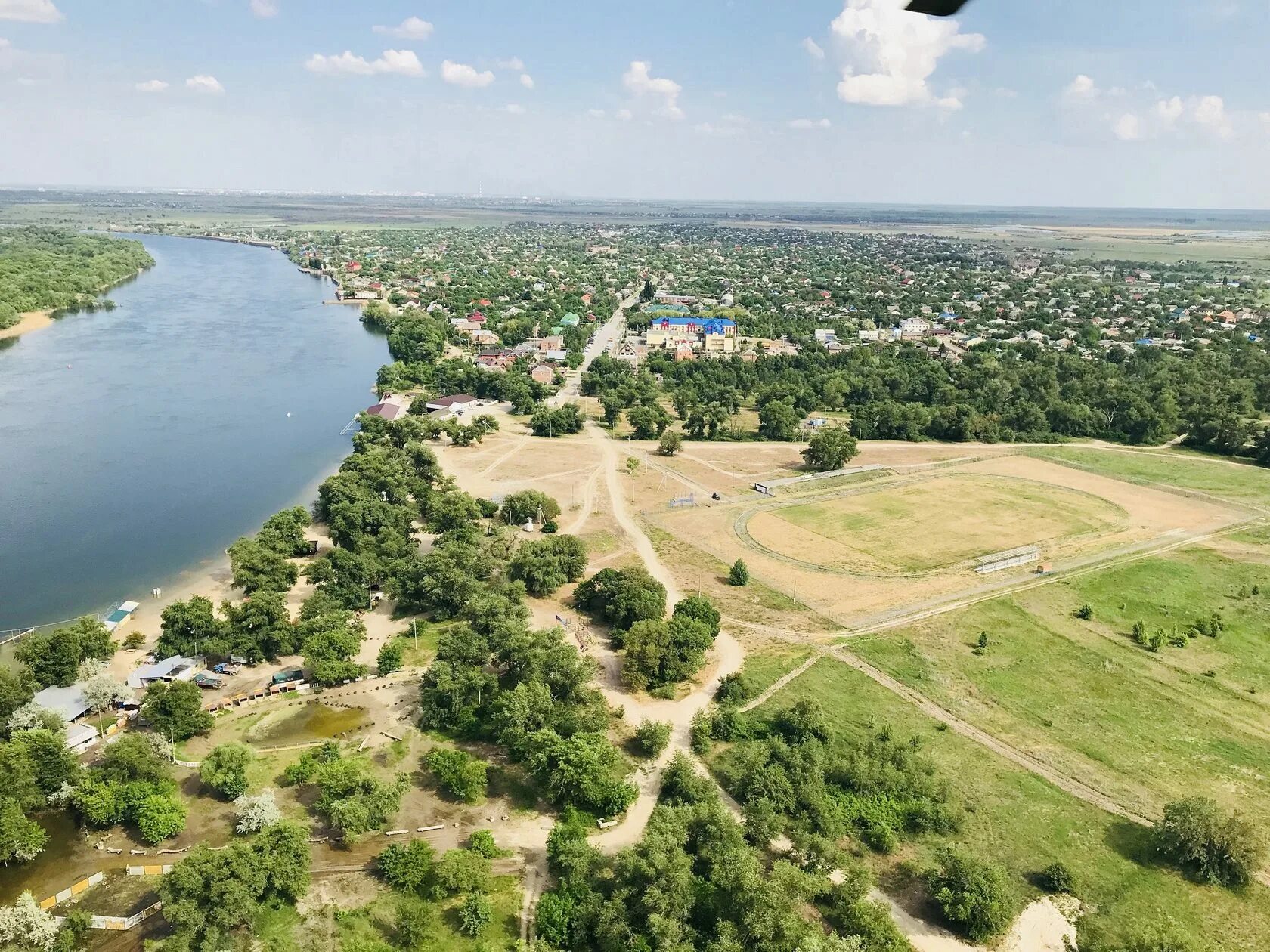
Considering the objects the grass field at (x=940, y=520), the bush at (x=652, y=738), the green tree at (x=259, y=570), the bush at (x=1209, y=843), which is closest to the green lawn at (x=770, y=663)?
the bush at (x=652, y=738)

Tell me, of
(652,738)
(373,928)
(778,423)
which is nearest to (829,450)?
(778,423)

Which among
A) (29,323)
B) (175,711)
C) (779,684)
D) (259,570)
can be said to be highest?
(29,323)

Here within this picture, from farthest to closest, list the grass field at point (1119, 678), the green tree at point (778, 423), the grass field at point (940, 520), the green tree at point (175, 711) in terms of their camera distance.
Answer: the green tree at point (778, 423) → the grass field at point (940, 520) → the grass field at point (1119, 678) → the green tree at point (175, 711)

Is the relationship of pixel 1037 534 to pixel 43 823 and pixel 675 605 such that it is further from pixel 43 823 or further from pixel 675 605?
pixel 43 823

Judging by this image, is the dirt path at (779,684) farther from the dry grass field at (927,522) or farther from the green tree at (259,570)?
the green tree at (259,570)

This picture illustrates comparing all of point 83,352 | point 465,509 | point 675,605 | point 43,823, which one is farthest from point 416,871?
point 83,352

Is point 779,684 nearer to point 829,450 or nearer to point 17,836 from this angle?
point 17,836
